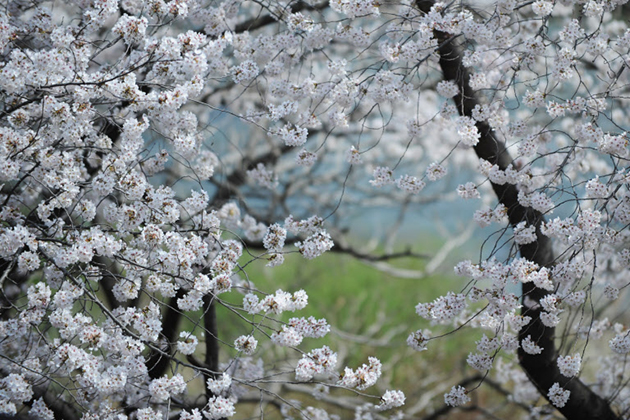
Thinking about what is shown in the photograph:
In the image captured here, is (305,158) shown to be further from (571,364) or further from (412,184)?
(571,364)

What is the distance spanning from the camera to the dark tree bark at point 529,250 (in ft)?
9.02

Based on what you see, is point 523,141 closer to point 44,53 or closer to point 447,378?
point 44,53

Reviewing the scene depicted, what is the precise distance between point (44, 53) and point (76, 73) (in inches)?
4.3

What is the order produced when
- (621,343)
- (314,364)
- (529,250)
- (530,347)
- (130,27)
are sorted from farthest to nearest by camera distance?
(529,250), (530,347), (621,343), (314,364), (130,27)

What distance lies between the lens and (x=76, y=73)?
2041mm

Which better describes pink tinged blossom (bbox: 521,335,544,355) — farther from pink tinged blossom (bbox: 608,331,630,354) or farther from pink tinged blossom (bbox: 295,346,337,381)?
pink tinged blossom (bbox: 295,346,337,381)

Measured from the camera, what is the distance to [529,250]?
2.85 metres

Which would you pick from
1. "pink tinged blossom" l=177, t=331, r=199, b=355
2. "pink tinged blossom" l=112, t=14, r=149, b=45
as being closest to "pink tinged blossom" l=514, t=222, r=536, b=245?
"pink tinged blossom" l=177, t=331, r=199, b=355

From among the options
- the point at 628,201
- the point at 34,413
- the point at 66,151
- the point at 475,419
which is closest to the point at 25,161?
the point at 66,151

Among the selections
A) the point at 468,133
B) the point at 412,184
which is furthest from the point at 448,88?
the point at 412,184

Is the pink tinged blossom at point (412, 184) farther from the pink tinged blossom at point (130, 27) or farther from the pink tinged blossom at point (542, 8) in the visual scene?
the pink tinged blossom at point (130, 27)

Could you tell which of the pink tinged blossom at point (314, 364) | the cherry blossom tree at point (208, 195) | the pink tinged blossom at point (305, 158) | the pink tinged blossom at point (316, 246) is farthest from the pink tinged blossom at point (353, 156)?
the pink tinged blossom at point (314, 364)

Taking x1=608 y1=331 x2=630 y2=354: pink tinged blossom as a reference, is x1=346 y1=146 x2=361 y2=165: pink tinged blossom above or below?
above

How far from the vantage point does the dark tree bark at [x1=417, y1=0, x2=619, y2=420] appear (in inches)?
108
